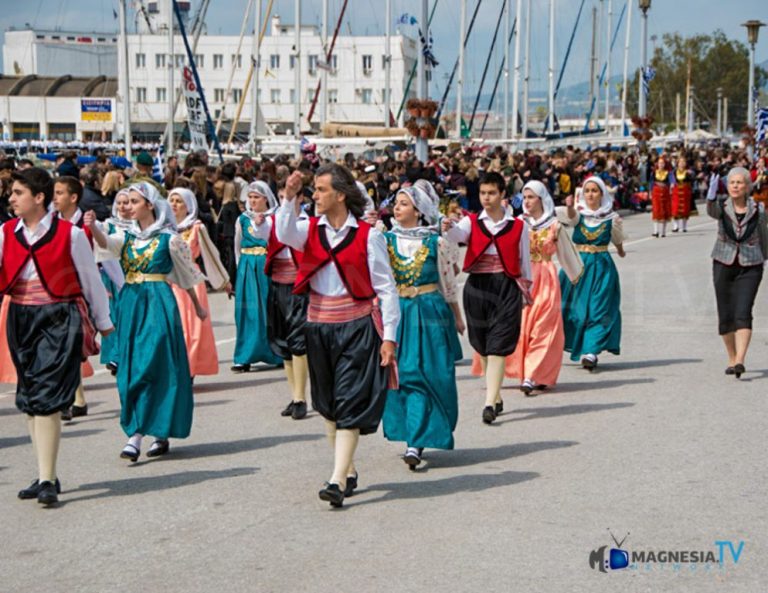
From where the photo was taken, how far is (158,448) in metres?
9.00

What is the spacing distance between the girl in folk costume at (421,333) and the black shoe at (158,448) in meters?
1.51

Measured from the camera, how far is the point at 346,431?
748 cm

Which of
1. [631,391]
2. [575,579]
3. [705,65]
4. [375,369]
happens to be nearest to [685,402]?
A: [631,391]

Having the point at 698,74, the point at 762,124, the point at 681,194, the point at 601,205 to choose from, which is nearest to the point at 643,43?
the point at 762,124

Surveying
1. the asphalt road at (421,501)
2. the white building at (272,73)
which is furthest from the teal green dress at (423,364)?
the white building at (272,73)

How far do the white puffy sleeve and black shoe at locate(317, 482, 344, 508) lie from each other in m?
2.61

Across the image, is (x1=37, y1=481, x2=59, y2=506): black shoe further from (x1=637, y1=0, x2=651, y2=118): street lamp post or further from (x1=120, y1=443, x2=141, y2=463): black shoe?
(x1=637, y1=0, x2=651, y2=118): street lamp post

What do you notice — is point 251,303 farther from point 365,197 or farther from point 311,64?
point 311,64

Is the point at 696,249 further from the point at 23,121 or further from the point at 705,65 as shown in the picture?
the point at 705,65

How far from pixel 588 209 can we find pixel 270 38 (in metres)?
95.6

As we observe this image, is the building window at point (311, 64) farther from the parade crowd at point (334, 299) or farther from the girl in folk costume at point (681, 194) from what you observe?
the parade crowd at point (334, 299)

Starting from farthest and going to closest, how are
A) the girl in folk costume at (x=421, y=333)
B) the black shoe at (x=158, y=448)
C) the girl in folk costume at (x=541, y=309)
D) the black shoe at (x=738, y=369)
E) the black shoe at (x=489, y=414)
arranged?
the black shoe at (x=738, y=369), the girl in folk costume at (x=541, y=309), the black shoe at (x=489, y=414), the black shoe at (x=158, y=448), the girl in folk costume at (x=421, y=333)

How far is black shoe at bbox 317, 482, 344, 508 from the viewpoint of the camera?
723 centimetres

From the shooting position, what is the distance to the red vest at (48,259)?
7793 millimetres
